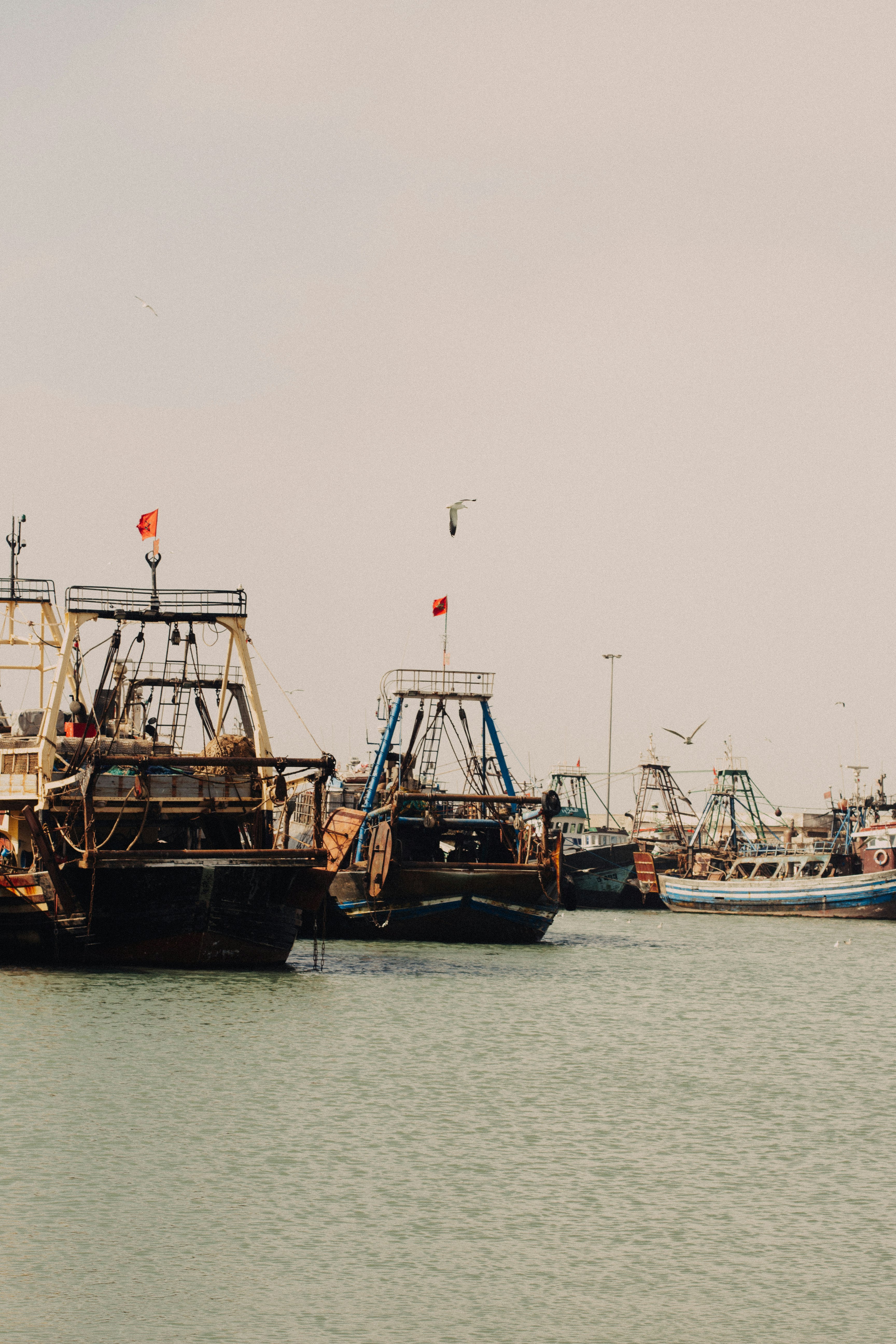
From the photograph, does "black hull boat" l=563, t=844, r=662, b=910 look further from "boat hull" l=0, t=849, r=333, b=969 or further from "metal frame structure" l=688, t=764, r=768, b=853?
"boat hull" l=0, t=849, r=333, b=969

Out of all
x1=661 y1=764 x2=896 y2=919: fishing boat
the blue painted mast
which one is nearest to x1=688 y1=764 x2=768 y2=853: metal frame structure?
x1=661 y1=764 x2=896 y2=919: fishing boat

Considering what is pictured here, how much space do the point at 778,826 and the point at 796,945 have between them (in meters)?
52.1

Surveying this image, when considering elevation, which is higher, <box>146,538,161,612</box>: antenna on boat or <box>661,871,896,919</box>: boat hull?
<box>146,538,161,612</box>: antenna on boat

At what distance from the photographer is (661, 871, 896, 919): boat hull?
2744 inches

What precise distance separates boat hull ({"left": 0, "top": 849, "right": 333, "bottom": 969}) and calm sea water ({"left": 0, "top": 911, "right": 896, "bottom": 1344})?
0.94 metres

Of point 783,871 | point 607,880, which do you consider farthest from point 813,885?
point 607,880

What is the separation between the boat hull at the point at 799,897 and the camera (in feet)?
229

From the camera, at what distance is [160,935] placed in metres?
32.2

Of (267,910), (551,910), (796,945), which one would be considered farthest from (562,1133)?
(796,945)

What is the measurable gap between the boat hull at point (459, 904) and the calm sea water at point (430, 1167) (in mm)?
10427

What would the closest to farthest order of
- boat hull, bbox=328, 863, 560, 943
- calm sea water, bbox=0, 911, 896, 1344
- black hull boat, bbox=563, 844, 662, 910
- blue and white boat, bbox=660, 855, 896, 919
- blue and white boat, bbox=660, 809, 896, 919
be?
calm sea water, bbox=0, 911, 896, 1344, boat hull, bbox=328, 863, 560, 943, blue and white boat, bbox=660, 855, 896, 919, blue and white boat, bbox=660, 809, 896, 919, black hull boat, bbox=563, 844, 662, 910

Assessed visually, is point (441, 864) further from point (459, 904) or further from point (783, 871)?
point (783, 871)

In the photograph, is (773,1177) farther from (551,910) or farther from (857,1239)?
(551,910)

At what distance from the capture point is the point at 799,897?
72625mm
